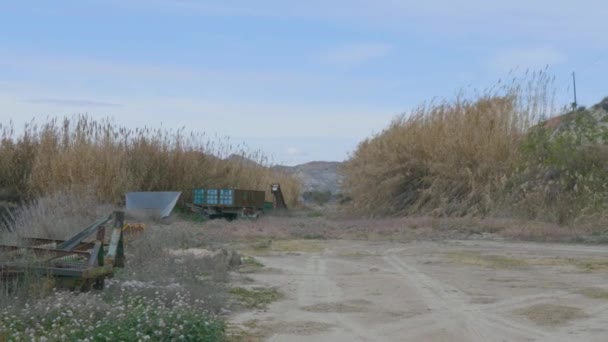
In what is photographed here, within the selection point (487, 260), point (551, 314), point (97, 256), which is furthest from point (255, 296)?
point (487, 260)

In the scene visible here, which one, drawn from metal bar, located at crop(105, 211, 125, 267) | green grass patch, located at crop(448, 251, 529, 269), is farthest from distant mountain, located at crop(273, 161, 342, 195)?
metal bar, located at crop(105, 211, 125, 267)

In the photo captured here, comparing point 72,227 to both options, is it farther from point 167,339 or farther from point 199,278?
point 167,339

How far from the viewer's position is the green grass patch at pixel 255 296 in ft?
33.7

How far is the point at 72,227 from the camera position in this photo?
15.4 m

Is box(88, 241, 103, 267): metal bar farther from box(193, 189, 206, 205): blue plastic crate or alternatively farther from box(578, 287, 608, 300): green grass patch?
box(193, 189, 206, 205): blue plastic crate

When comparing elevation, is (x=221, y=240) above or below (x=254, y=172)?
below

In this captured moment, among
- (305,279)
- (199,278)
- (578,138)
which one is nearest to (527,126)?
(578,138)

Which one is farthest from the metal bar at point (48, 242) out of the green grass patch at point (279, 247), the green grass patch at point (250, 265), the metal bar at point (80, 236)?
the green grass patch at point (279, 247)

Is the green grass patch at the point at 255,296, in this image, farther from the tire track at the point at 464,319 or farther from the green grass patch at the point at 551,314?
the green grass patch at the point at 551,314

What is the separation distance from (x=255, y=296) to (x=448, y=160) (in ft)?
56.7

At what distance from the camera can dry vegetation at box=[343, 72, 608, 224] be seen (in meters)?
23.6

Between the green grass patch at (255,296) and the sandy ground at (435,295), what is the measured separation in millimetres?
200

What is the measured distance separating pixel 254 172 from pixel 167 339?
29023 millimetres

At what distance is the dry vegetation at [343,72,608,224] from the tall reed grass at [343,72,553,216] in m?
→ 0.03
